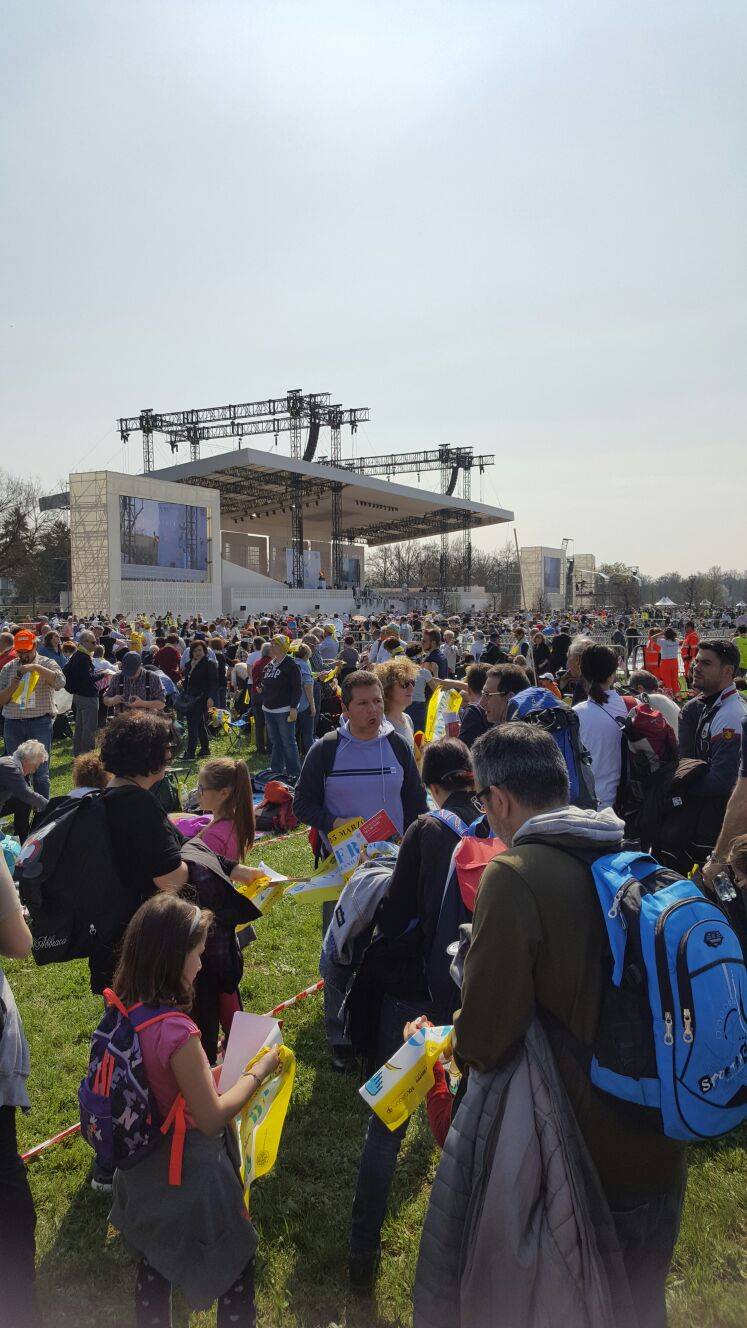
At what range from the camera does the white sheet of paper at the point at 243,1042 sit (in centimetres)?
236

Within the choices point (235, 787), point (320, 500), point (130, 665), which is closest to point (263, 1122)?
point (235, 787)

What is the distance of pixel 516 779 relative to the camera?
190 centimetres

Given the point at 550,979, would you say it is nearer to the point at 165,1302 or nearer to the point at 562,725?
the point at 165,1302

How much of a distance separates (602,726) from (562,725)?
82 cm

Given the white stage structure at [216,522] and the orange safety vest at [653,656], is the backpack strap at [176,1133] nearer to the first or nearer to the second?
the orange safety vest at [653,656]

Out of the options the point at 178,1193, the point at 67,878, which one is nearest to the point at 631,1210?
the point at 178,1193

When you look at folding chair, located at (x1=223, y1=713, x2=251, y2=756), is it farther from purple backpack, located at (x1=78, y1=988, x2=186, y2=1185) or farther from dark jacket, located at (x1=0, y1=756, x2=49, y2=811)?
purple backpack, located at (x1=78, y1=988, x2=186, y2=1185)

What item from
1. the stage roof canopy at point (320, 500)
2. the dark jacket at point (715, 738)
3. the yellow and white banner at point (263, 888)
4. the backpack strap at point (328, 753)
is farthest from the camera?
the stage roof canopy at point (320, 500)

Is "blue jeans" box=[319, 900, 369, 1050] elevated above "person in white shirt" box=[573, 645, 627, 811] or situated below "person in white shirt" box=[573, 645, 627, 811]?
below

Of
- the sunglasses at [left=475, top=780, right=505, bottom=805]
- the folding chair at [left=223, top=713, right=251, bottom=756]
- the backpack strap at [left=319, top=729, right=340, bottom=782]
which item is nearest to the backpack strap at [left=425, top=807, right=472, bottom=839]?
the sunglasses at [left=475, top=780, right=505, bottom=805]

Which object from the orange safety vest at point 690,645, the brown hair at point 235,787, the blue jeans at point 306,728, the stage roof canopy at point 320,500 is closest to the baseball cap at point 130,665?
the blue jeans at point 306,728

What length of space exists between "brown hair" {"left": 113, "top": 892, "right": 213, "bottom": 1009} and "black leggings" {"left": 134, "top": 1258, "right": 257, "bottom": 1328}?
765mm

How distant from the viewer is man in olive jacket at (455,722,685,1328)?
1.62 meters

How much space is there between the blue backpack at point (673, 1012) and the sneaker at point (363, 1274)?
62.1 inches
